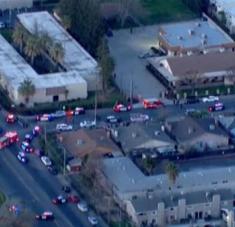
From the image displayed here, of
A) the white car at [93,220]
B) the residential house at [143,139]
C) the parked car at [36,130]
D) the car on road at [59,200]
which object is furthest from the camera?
the parked car at [36,130]

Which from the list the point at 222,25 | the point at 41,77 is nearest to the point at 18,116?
the point at 41,77

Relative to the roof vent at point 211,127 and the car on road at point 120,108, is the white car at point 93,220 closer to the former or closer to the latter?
the roof vent at point 211,127

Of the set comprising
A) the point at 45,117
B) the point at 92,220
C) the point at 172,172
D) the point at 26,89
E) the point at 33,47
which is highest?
the point at 33,47

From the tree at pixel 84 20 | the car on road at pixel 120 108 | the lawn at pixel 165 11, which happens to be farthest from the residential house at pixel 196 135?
the lawn at pixel 165 11

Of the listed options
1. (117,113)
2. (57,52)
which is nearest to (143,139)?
(117,113)

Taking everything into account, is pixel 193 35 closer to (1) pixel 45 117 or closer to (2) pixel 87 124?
(2) pixel 87 124

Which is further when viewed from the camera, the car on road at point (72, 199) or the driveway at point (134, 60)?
the driveway at point (134, 60)

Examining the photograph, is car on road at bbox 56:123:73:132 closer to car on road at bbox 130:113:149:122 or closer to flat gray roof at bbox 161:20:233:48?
car on road at bbox 130:113:149:122
